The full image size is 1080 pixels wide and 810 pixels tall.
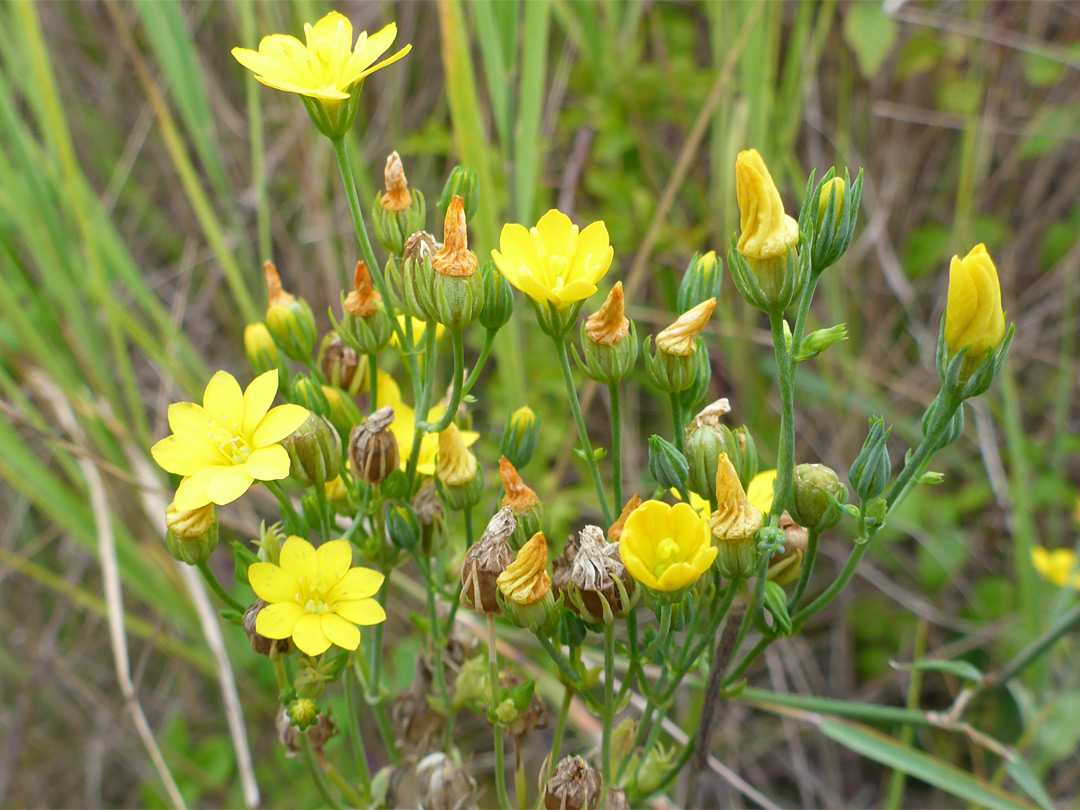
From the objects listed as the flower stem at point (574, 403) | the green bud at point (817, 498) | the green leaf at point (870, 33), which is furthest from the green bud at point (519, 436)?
the green leaf at point (870, 33)

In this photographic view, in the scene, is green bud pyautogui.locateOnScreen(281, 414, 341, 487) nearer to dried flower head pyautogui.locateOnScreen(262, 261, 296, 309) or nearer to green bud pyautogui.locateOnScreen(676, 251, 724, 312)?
dried flower head pyautogui.locateOnScreen(262, 261, 296, 309)

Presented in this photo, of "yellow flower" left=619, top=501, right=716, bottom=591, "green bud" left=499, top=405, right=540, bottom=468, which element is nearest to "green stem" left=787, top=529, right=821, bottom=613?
"yellow flower" left=619, top=501, right=716, bottom=591

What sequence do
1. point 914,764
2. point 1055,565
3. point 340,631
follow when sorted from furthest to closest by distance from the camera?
point 1055,565
point 914,764
point 340,631

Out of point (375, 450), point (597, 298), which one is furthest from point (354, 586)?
point (597, 298)

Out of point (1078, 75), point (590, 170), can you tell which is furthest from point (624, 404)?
point (1078, 75)

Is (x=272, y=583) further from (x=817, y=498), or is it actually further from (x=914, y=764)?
(x=914, y=764)
